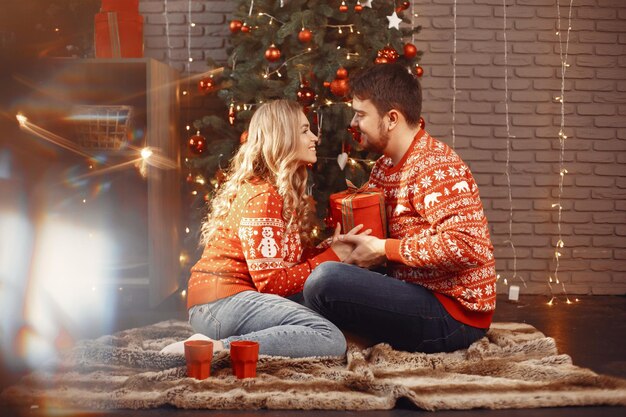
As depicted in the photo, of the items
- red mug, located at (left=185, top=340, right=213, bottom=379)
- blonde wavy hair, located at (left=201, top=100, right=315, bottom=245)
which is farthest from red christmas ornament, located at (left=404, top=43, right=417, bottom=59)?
red mug, located at (left=185, top=340, right=213, bottom=379)

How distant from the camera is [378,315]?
2.49m

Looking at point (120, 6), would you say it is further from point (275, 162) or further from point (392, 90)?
point (392, 90)

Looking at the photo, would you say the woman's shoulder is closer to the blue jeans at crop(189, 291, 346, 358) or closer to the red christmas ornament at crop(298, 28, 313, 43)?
the blue jeans at crop(189, 291, 346, 358)

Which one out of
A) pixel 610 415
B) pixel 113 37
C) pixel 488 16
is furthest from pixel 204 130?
pixel 610 415

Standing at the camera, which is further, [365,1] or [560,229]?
[560,229]

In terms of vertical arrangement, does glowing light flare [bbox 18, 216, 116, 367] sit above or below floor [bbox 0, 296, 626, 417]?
above

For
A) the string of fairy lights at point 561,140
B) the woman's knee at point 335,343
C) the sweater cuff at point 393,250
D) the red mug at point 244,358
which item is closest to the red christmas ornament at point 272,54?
the sweater cuff at point 393,250

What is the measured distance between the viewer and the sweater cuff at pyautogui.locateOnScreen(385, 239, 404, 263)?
2477mm

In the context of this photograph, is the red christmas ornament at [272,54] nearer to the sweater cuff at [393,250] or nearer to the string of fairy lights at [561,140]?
the sweater cuff at [393,250]

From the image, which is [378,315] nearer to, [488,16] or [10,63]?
[10,63]

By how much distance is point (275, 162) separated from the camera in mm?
2602

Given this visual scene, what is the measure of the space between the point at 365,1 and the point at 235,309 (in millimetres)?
1886

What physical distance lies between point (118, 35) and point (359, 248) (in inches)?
82.8

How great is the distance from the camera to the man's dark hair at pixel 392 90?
2627 millimetres
